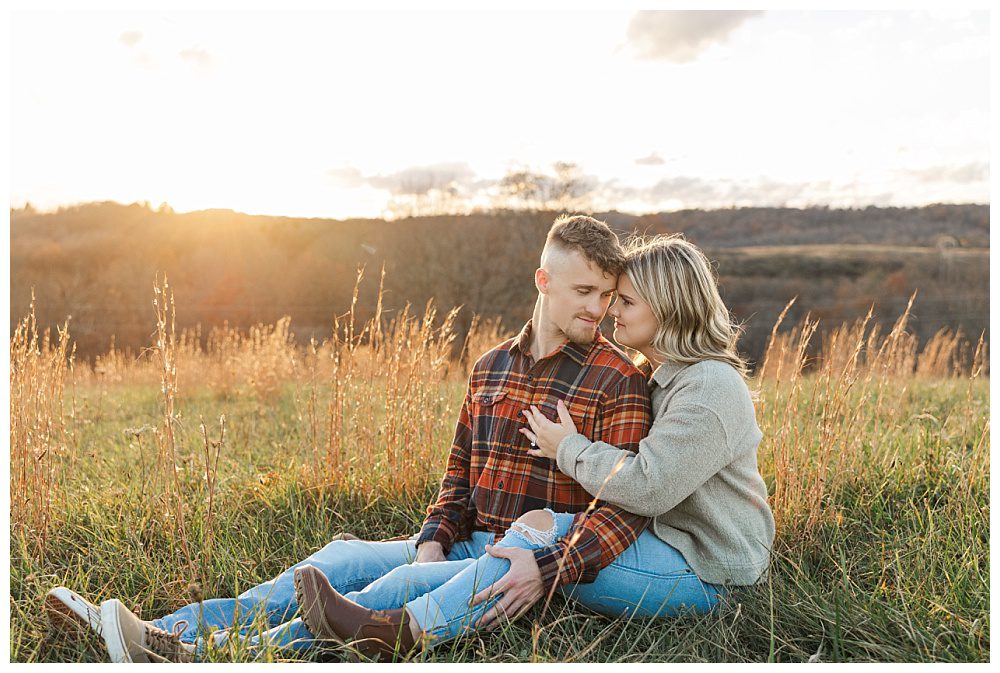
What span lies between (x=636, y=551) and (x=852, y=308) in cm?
2571

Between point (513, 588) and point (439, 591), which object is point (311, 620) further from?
point (513, 588)

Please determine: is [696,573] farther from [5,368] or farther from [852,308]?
[852,308]

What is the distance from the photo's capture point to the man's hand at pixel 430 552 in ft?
8.08

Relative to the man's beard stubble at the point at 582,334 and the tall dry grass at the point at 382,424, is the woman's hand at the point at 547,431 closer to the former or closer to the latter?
the man's beard stubble at the point at 582,334

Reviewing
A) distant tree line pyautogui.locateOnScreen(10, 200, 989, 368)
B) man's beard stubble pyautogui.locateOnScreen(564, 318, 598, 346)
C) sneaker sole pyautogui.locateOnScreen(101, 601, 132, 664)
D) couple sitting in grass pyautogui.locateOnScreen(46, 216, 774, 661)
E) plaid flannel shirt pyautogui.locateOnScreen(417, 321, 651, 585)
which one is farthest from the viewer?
distant tree line pyautogui.locateOnScreen(10, 200, 989, 368)

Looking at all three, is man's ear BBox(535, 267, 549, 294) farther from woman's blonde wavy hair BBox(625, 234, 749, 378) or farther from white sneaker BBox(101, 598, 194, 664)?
white sneaker BBox(101, 598, 194, 664)

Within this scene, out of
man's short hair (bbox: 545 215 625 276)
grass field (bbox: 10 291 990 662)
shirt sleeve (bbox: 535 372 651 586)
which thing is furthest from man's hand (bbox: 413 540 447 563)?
man's short hair (bbox: 545 215 625 276)

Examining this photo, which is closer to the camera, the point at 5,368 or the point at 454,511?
the point at 454,511

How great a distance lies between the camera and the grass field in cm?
232

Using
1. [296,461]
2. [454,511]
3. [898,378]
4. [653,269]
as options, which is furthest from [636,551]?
Answer: [898,378]

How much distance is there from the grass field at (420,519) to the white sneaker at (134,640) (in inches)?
5.4

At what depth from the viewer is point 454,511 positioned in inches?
103

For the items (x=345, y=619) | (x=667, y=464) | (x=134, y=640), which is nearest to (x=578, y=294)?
(x=667, y=464)

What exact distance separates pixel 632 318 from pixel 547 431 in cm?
44
